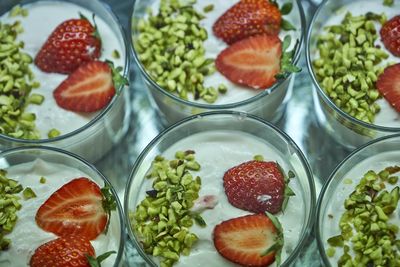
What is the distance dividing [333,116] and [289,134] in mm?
162

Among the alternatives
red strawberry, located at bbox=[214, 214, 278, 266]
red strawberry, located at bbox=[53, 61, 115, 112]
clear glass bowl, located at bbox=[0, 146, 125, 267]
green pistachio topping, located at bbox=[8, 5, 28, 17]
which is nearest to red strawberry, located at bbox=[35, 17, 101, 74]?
red strawberry, located at bbox=[53, 61, 115, 112]

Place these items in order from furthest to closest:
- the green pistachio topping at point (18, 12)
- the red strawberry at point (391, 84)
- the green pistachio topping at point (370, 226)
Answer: the green pistachio topping at point (18, 12), the red strawberry at point (391, 84), the green pistachio topping at point (370, 226)

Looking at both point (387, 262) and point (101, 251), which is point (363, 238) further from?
point (101, 251)

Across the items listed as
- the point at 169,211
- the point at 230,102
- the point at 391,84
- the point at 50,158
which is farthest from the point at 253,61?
the point at 50,158

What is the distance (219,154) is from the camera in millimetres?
1848

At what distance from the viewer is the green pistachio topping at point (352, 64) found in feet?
6.07

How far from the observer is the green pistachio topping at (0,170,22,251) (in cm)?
176

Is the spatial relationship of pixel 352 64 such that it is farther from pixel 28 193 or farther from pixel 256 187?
pixel 28 193

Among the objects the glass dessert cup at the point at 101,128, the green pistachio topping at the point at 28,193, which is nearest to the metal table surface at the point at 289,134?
the glass dessert cup at the point at 101,128

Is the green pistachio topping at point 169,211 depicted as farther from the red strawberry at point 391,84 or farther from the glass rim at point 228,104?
the red strawberry at point 391,84

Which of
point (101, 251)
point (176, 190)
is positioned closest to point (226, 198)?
point (176, 190)

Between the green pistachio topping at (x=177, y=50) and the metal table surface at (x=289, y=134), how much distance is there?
0.33 feet

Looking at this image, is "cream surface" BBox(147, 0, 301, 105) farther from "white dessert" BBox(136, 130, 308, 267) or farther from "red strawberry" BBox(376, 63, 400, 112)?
"red strawberry" BBox(376, 63, 400, 112)

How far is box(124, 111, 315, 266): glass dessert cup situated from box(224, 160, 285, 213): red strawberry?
4 cm
